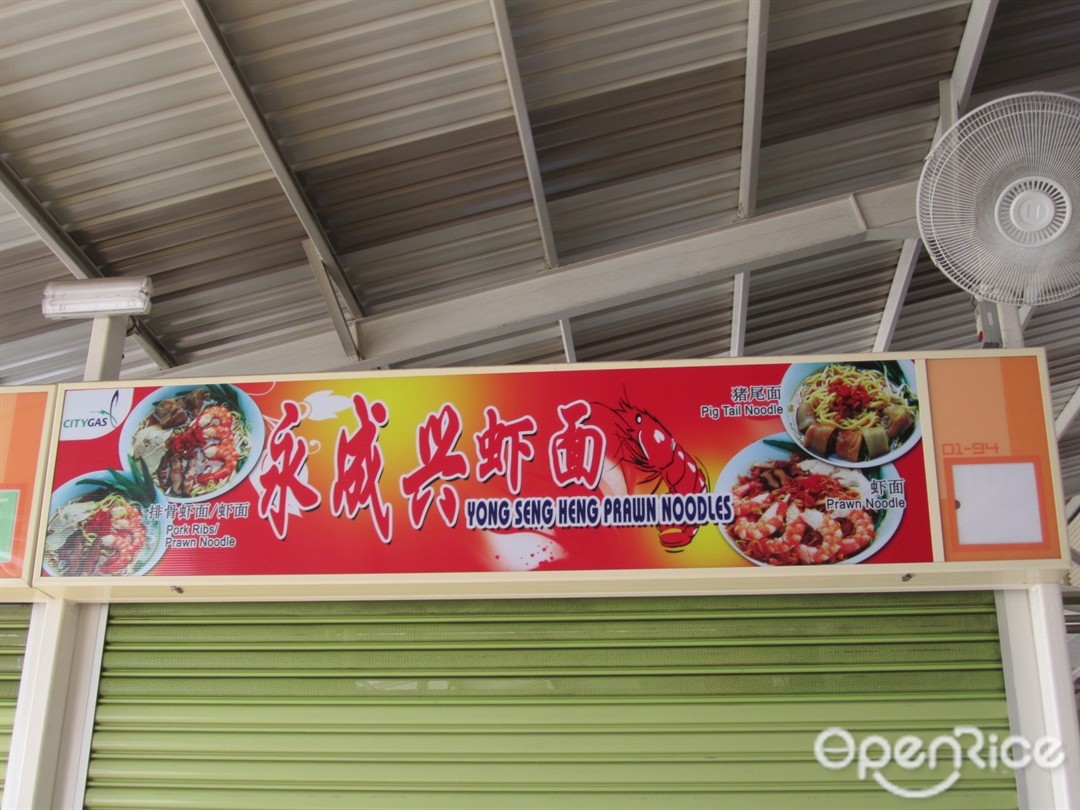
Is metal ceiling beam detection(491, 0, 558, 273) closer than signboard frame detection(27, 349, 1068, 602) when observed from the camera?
No

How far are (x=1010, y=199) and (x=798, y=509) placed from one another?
157 centimetres

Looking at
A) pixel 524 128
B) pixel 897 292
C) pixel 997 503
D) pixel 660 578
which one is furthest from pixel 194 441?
pixel 897 292

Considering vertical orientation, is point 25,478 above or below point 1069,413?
below

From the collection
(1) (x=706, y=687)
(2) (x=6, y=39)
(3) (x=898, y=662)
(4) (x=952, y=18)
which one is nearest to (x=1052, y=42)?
(4) (x=952, y=18)

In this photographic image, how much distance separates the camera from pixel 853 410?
450 centimetres

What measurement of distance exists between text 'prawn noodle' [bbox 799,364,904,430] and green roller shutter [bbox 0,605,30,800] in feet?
12.2

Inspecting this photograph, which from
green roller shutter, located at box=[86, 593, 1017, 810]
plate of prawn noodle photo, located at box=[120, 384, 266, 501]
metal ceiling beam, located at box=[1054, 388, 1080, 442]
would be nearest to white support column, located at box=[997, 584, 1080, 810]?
green roller shutter, located at box=[86, 593, 1017, 810]

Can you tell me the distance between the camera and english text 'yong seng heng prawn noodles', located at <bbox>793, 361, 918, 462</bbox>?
4.43 metres

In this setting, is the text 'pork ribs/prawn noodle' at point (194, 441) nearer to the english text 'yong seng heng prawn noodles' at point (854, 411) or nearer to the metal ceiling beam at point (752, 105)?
the english text 'yong seng heng prawn noodles' at point (854, 411)

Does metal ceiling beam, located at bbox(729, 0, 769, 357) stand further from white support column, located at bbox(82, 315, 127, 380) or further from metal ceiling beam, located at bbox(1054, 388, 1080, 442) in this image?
metal ceiling beam, located at bbox(1054, 388, 1080, 442)

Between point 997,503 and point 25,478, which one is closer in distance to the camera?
point 997,503

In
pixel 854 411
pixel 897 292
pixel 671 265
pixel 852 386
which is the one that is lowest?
pixel 854 411

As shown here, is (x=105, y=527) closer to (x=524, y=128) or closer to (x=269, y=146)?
(x=269, y=146)

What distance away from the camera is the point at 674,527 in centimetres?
434
